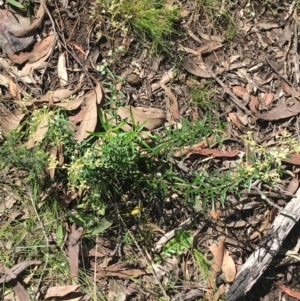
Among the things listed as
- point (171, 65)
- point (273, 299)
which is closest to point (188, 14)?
point (171, 65)

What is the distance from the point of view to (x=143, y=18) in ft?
11.5

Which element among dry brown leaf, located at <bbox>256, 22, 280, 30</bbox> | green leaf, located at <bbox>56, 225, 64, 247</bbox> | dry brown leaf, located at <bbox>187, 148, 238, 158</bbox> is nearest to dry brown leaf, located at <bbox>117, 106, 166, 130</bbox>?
dry brown leaf, located at <bbox>187, 148, 238, 158</bbox>

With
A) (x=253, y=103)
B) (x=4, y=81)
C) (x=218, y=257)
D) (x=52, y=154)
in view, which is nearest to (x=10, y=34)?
(x=4, y=81)

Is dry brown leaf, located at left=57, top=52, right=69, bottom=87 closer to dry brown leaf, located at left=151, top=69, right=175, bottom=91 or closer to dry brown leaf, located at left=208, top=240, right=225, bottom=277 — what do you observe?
dry brown leaf, located at left=151, top=69, right=175, bottom=91

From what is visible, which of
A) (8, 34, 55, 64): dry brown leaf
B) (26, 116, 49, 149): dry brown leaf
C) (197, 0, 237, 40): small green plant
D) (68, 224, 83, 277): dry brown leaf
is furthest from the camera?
(197, 0, 237, 40): small green plant

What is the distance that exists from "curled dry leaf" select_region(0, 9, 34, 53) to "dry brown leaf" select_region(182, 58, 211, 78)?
3.54 ft

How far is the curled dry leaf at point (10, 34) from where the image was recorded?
3.47m

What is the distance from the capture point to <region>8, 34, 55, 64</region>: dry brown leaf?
3.50 meters

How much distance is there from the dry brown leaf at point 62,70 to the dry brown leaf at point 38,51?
0.10 m

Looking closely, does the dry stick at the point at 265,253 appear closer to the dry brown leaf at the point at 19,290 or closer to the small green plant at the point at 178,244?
the small green plant at the point at 178,244

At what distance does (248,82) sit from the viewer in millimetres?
3639

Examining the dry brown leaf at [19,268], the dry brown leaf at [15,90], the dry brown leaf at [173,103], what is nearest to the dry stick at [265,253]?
the dry brown leaf at [173,103]

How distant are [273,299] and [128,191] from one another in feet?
4.09

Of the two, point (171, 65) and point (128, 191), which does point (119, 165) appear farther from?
point (171, 65)
